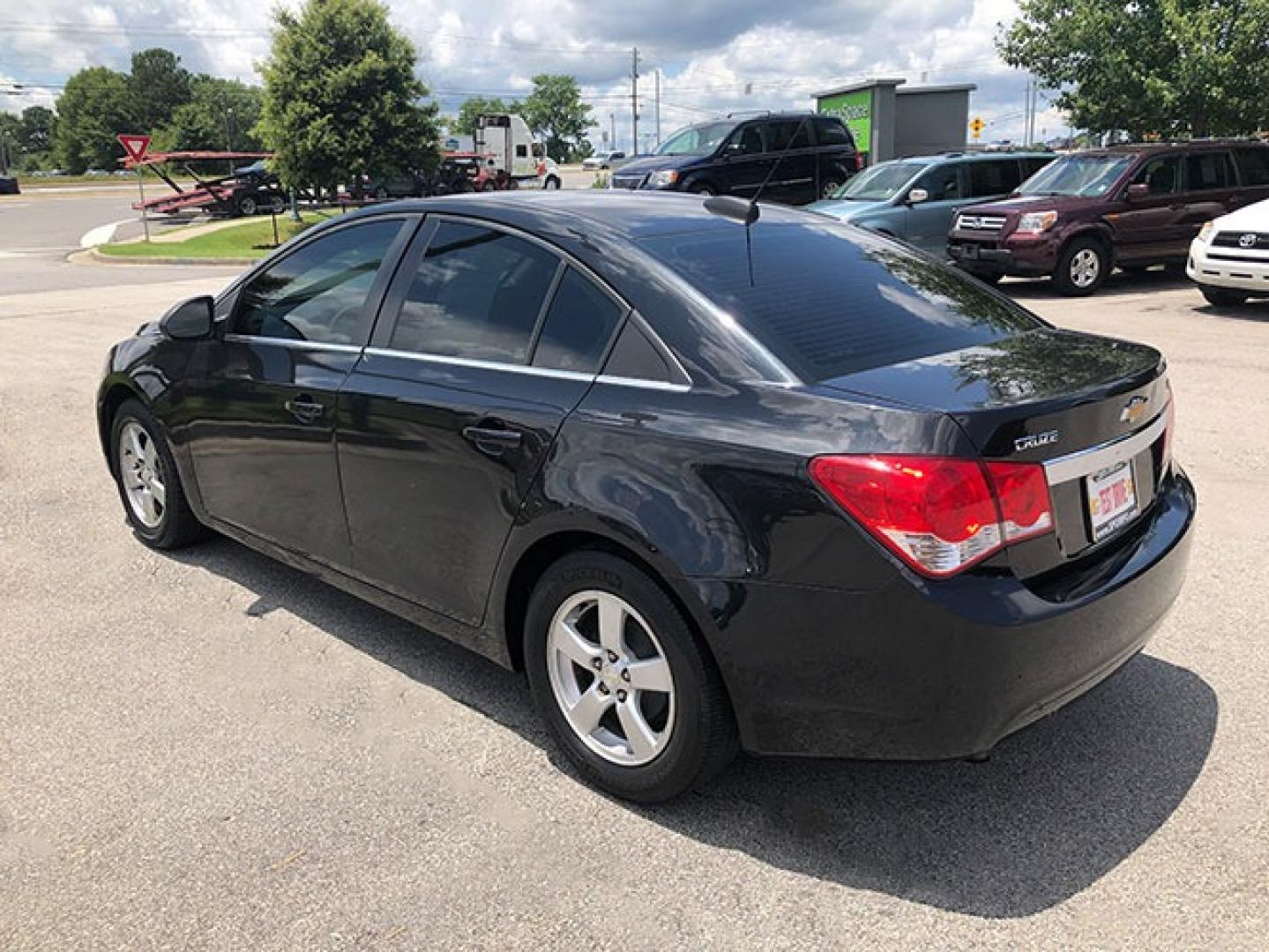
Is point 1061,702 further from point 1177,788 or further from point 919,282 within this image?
point 919,282

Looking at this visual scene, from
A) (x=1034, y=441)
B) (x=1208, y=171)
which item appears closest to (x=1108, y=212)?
(x=1208, y=171)

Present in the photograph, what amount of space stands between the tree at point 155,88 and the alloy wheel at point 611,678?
11824cm

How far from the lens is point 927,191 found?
14773 mm

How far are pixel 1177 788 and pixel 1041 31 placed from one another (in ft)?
65.5

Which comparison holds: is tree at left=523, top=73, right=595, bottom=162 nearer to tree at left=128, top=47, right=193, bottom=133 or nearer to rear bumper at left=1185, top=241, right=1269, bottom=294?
tree at left=128, top=47, right=193, bottom=133

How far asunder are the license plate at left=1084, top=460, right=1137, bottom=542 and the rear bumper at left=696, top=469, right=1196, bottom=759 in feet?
0.41

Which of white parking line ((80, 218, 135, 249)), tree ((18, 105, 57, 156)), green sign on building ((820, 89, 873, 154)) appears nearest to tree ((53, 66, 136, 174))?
tree ((18, 105, 57, 156))

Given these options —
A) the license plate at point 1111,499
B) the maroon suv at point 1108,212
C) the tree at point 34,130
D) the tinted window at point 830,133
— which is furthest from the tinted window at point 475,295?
the tree at point 34,130

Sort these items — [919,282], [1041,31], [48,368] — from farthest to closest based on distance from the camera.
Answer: [1041,31] < [48,368] < [919,282]

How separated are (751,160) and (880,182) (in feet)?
10.0

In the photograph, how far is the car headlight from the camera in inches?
508

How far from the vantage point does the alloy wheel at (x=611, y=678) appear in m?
2.81

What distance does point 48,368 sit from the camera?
9602 mm

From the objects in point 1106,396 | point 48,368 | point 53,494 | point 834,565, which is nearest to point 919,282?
point 1106,396
